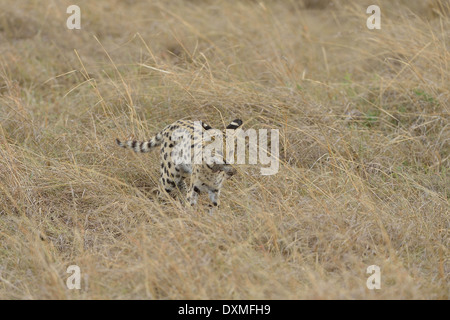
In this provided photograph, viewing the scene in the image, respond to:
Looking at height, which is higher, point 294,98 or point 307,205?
point 294,98

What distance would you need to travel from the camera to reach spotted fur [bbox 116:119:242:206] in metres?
4.74

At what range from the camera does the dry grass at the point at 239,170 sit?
3.86 metres

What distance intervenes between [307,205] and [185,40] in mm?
4103

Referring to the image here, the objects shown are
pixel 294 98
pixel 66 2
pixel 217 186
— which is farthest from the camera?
pixel 66 2

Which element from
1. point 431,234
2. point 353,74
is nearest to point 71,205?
point 431,234

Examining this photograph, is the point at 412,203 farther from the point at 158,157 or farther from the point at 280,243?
the point at 158,157

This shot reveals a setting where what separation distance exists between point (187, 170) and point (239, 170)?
16.4 inches

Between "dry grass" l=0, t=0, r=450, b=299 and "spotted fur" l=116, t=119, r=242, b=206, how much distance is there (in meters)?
0.17

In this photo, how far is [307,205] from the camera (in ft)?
14.9

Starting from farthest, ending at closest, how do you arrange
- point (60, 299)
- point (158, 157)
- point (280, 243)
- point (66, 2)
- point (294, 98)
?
Answer: point (66, 2) < point (294, 98) < point (158, 157) < point (280, 243) < point (60, 299)

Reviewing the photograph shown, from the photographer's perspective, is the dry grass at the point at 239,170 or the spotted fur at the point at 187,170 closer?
the dry grass at the point at 239,170

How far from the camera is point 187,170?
16.3 feet

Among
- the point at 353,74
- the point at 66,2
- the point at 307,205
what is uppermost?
the point at 66,2

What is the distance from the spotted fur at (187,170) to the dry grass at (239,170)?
0.57 feet
